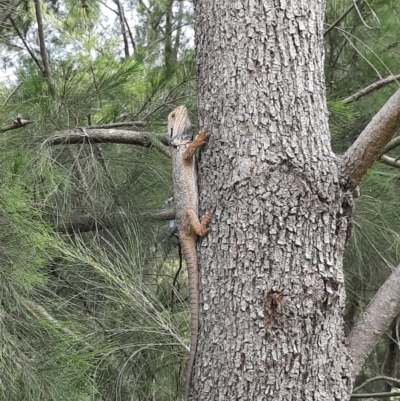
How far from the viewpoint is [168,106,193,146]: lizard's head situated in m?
2.49

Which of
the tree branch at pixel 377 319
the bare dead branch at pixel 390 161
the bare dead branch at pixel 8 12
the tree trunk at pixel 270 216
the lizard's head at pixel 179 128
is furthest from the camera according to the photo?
the bare dead branch at pixel 390 161

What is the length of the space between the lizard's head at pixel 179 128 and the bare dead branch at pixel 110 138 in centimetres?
6

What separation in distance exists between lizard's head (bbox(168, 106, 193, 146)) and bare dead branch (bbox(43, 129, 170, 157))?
60 millimetres

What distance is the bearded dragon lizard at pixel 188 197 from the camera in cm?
193

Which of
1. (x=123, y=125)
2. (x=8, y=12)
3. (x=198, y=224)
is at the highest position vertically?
(x=8, y=12)

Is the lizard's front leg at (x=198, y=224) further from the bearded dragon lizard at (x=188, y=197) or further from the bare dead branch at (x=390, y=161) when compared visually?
the bare dead branch at (x=390, y=161)

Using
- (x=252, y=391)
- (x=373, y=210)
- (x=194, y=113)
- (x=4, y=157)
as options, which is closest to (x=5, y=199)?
(x=4, y=157)

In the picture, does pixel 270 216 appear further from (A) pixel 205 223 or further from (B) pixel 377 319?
(B) pixel 377 319

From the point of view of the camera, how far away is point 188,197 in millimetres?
2426

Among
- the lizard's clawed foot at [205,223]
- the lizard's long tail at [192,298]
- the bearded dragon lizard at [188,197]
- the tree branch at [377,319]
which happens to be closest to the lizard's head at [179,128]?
the bearded dragon lizard at [188,197]

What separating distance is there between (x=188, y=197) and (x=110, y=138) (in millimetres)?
399

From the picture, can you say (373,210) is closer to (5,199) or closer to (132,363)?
(132,363)

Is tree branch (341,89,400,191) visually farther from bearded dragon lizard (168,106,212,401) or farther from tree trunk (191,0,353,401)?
bearded dragon lizard (168,106,212,401)

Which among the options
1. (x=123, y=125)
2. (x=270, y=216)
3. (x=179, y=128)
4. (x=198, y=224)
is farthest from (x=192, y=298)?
(x=123, y=125)
